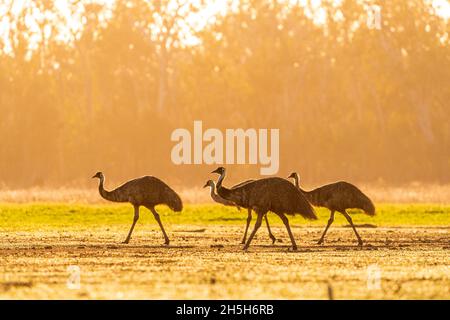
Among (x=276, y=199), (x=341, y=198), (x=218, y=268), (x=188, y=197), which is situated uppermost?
(x=188, y=197)

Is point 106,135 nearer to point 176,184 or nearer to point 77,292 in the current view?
point 176,184

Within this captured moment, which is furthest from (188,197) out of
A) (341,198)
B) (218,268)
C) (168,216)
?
(218,268)

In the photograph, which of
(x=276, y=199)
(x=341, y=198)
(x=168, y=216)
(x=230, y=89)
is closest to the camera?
(x=276, y=199)

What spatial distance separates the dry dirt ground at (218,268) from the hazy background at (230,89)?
1962 inches

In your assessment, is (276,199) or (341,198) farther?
(341,198)

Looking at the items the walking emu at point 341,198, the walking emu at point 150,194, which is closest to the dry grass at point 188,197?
the walking emu at point 150,194

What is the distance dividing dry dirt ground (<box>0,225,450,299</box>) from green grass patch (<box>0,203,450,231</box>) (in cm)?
831

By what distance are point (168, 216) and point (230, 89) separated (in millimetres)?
46865

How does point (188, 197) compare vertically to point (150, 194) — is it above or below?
above

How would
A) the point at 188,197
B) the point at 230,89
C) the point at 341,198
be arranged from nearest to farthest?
1. the point at 341,198
2. the point at 188,197
3. the point at 230,89

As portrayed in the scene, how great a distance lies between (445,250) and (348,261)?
12.5 ft

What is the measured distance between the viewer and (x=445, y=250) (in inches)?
947

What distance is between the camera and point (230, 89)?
87750 mm

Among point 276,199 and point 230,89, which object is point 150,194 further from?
point 230,89
